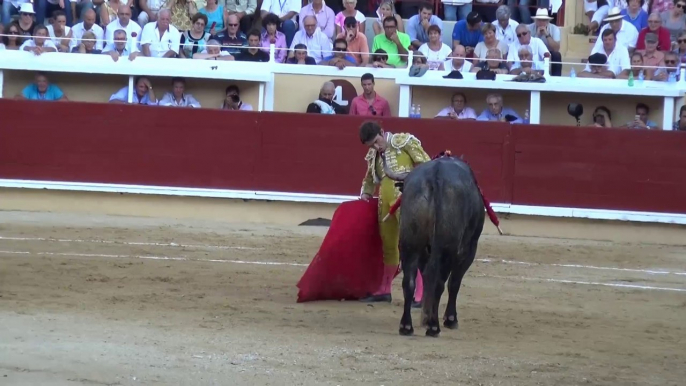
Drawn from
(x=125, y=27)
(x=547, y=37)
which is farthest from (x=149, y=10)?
(x=547, y=37)

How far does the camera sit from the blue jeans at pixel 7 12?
1430 centimetres

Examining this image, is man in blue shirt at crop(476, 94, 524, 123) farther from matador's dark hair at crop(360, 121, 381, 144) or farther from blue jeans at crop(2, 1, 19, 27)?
matador's dark hair at crop(360, 121, 381, 144)

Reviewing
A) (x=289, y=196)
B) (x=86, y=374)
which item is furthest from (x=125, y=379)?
(x=289, y=196)

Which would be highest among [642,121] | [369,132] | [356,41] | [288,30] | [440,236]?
[288,30]

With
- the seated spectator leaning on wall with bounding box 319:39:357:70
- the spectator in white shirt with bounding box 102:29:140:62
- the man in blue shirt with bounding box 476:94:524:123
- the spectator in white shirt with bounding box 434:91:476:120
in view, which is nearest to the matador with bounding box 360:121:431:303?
the man in blue shirt with bounding box 476:94:524:123

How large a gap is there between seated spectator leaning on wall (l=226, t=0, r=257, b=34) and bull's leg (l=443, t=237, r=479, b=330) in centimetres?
803

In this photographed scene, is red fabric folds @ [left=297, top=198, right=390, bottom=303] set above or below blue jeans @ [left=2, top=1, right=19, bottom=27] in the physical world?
below

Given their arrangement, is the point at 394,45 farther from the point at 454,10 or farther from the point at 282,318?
the point at 282,318

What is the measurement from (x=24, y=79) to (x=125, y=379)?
9.89 meters

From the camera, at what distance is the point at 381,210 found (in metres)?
7.82

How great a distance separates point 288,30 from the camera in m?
14.3

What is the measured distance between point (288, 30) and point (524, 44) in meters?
2.76

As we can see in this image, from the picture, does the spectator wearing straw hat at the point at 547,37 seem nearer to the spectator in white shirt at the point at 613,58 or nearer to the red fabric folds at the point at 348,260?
the spectator in white shirt at the point at 613,58

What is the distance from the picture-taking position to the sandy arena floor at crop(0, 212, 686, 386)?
5543 mm
